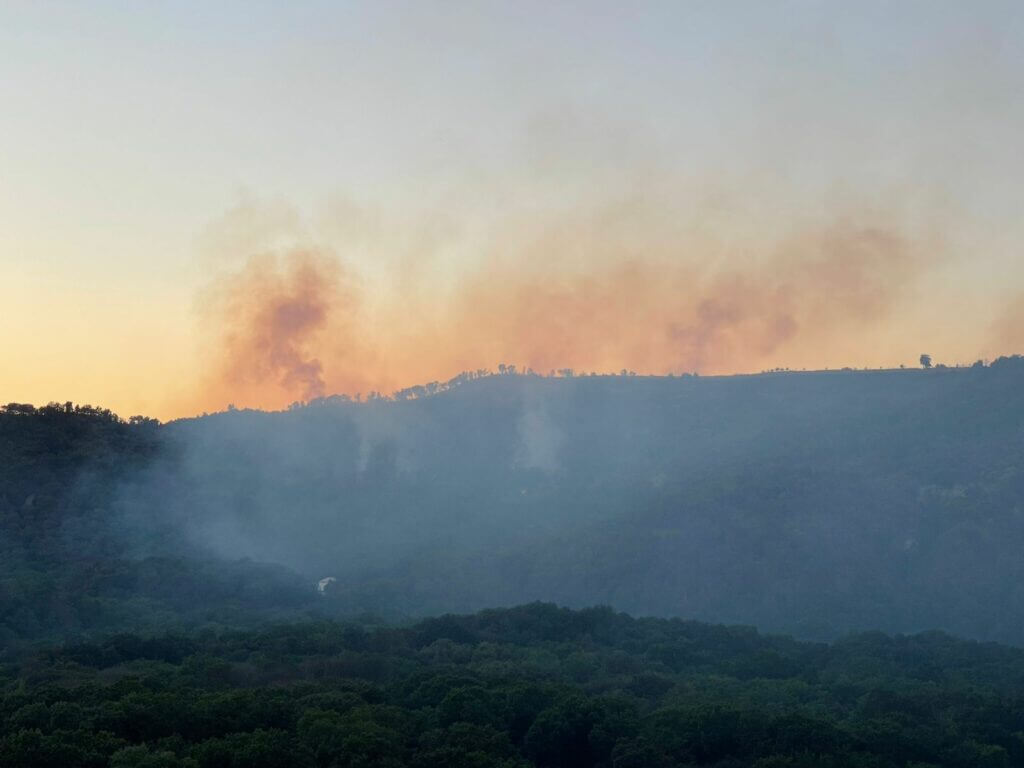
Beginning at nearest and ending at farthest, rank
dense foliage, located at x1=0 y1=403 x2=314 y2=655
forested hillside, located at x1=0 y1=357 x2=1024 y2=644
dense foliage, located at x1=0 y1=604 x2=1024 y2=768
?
dense foliage, located at x1=0 y1=604 x2=1024 y2=768 < dense foliage, located at x1=0 y1=403 x2=314 y2=655 < forested hillside, located at x1=0 y1=357 x2=1024 y2=644

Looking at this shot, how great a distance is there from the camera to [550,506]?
428 ft

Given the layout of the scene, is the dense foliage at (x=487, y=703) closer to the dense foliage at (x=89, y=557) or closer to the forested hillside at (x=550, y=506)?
the dense foliage at (x=89, y=557)

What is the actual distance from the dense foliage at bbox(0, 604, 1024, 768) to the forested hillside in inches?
574

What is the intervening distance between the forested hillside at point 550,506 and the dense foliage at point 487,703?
14.6 metres

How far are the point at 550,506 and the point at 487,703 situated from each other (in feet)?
265

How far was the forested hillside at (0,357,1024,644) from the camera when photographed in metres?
90.6

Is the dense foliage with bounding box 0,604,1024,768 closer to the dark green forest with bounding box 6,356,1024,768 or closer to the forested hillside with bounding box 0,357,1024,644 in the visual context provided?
the dark green forest with bounding box 6,356,1024,768

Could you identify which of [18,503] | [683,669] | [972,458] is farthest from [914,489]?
[18,503]

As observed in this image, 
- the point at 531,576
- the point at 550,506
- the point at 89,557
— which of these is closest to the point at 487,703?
the point at 89,557

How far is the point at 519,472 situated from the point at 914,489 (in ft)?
139

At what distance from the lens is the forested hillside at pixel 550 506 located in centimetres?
9062

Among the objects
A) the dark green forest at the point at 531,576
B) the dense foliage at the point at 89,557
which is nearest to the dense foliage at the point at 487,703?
the dark green forest at the point at 531,576

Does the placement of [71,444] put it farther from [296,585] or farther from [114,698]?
[114,698]

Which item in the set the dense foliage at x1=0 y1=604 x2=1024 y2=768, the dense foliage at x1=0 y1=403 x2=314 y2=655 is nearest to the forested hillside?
the dense foliage at x1=0 y1=403 x2=314 y2=655
